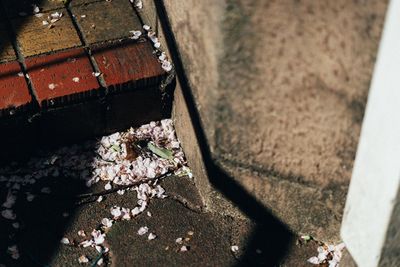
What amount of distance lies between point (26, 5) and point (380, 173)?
2552mm

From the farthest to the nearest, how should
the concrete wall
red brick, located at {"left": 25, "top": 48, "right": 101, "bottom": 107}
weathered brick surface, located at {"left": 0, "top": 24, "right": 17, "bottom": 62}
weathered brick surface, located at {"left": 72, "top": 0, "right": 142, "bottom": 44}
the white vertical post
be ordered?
weathered brick surface, located at {"left": 72, "top": 0, "right": 142, "bottom": 44} < weathered brick surface, located at {"left": 0, "top": 24, "right": 17, "bottom": 62} < red brick, located at {"left": 25, "top": 48, "right": 101, "bottom": 107} < the concrete wall < the white vertical post

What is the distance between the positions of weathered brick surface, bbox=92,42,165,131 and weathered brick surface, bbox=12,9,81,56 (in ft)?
0.66

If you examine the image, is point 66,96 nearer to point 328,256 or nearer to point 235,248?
point 235,248

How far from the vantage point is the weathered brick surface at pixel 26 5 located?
12.8 ft

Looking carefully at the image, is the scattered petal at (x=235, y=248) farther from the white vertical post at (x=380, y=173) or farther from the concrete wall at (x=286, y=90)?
the white vertical post at (x=380, y=173)

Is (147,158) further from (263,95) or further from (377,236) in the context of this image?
(377,236)

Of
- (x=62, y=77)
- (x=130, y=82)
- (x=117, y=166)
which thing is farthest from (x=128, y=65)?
(x=117, y=166)

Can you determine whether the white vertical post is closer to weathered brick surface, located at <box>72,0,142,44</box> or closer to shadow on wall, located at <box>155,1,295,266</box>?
shadow on wall, located at <box>155,1,295,266</box>

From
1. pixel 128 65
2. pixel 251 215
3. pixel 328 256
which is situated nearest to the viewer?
pixel 328 256

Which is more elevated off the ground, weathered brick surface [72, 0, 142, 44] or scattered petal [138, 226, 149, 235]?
weathered brick surface [72, 0, 142, 44]

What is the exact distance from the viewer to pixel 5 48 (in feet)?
12.0

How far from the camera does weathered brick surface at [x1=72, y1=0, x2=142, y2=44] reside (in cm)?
376

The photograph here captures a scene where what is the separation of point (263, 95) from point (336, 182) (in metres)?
0.57

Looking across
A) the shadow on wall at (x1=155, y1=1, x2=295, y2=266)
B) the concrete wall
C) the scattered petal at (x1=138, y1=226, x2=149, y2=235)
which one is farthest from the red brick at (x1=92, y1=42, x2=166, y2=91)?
the scattered petal at (x1=138, y1=226, x2=149, y2=235)
